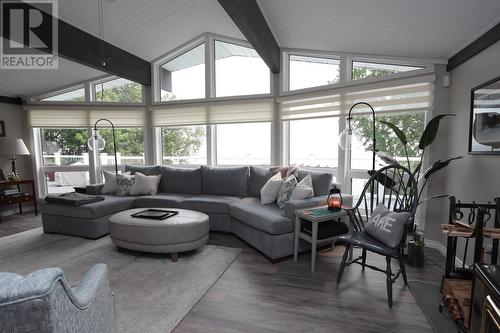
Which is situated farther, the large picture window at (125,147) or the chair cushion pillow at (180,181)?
the large picture window at (125,147)

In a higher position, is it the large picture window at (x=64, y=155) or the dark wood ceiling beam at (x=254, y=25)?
the dark wood ceiling beam at (x=254, y=25)

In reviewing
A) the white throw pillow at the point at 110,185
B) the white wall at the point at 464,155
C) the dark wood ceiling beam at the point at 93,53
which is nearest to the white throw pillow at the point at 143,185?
the white throw pillow at the point at 110,185

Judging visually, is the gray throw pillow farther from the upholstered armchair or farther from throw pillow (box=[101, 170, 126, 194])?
the upholstered armchair

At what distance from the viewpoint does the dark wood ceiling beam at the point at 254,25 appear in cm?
227

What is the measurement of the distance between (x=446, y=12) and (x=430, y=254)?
7.77 ft

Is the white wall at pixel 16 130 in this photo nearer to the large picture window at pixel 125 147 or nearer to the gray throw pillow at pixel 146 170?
the large picture window at pixel 125 147

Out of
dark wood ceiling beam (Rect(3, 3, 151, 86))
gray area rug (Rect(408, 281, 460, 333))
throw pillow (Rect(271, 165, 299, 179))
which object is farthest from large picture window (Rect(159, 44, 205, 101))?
gray area rug (Rect(408, 281, 460, 333))

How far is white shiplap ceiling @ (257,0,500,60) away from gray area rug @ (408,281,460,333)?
7.15ft

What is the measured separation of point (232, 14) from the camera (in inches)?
91.3

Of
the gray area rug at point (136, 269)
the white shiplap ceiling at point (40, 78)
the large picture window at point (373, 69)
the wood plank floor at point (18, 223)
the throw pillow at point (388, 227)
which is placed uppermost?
the white shiplap ceiling at point (40, 78)

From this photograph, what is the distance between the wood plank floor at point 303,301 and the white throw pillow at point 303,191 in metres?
0.69

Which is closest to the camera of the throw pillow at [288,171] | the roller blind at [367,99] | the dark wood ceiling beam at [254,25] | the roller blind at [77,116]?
the dark wood ceiling beam at [254,25]

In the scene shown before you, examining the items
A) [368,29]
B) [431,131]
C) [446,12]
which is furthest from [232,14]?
[431,131]

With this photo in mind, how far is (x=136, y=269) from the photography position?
2.51 meters
